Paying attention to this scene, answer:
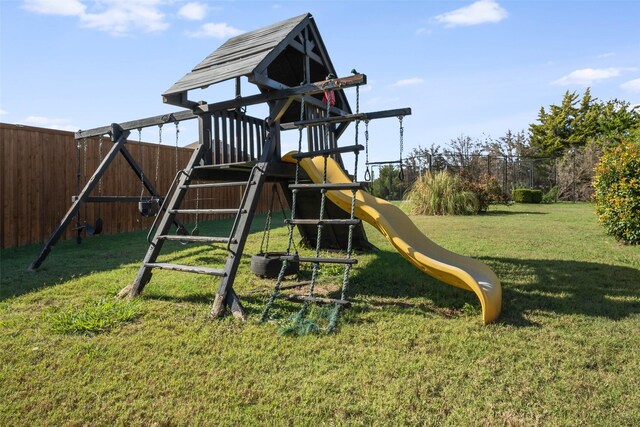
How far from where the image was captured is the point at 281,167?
5188 mm

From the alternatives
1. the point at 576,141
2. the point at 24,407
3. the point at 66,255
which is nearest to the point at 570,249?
the point at 24,407

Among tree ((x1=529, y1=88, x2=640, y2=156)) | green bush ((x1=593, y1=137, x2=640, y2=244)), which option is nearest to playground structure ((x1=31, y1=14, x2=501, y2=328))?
green bush ((x1=593, y1=137, x2=640, y2=244))

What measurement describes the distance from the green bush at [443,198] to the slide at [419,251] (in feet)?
29.7

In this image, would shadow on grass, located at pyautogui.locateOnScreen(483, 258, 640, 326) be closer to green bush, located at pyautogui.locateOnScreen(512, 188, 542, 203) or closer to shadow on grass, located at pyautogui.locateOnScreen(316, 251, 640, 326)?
shadow on grass, located at pyautogui.locateOnScreen(316, 251, 640, 326)

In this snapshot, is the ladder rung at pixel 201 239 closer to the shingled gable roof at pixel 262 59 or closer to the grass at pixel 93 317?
the grass at pixel 93 317

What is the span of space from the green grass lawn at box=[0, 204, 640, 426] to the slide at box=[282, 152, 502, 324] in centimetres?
25

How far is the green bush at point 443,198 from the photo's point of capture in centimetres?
1420

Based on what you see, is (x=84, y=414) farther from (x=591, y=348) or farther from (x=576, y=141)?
(x=576, y=141)

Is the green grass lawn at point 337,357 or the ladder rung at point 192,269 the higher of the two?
the ladder rung at point 192,269

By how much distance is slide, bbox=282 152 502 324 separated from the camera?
3.63 meters

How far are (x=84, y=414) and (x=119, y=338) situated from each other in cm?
106

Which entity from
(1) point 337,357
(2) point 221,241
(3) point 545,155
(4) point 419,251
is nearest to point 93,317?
(2) point 221,241

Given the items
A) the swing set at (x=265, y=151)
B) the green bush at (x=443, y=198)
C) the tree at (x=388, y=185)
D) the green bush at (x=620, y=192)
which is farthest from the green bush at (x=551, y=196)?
the swing set at (x=265, y=151)

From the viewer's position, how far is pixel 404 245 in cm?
418
